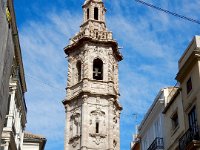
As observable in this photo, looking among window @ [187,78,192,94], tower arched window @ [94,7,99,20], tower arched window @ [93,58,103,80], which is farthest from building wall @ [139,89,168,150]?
tower arched window @ [94,7,99,20]

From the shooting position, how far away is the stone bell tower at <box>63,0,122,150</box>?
47031 millimetres

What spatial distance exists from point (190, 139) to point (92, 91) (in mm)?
27357

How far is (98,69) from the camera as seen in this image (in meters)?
52.0

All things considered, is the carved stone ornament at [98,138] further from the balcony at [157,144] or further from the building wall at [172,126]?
the building wall at [172,126]

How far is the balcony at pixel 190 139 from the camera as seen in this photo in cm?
2106

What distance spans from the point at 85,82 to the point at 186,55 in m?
25.4

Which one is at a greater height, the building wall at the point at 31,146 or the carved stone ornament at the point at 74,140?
the carved stone ornament at the point at 74,140

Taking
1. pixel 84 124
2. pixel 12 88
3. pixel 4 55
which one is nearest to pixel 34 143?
pixel 12 88

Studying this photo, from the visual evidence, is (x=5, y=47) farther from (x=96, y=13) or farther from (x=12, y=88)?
(x=96, y=13)

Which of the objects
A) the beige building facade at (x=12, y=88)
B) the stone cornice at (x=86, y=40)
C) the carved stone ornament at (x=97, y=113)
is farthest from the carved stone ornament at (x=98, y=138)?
the beige building facade at (x=12, y=88)

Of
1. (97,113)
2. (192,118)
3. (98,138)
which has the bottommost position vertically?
(192,118)

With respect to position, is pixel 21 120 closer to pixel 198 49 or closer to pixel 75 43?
pixel 198 49

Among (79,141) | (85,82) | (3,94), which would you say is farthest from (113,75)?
(3,94)

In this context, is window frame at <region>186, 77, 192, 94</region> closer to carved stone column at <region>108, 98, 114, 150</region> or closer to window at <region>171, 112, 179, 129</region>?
window at <region>171, 112, 179, 129</region>
